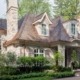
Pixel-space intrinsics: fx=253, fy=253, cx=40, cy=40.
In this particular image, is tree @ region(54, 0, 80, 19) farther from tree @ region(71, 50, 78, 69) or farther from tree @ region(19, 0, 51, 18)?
tree @ region(71, 50, 78, 69)

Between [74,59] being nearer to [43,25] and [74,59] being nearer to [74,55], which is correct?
[74,55]

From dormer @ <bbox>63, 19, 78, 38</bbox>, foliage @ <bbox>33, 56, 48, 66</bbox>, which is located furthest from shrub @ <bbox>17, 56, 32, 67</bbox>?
dormer @ <bbox>63, 19, 78, 38</bbox>

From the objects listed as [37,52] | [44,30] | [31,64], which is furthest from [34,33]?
[31,64]

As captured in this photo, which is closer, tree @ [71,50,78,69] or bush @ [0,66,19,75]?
bush @ [0,66,19,75]

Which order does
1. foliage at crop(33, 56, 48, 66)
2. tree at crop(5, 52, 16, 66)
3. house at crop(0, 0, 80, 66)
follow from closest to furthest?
tree at crop(5, 52, 16, 66) < foliage at crop(33, 56, 48, 66) < house at crop(0, 0, 80, 66)

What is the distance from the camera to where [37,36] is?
1046 inches

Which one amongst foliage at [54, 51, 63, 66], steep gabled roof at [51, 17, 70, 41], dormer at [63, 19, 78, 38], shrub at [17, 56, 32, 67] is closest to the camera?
shrub at [17, 56, 32, 67]

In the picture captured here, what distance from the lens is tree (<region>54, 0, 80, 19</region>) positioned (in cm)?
4444

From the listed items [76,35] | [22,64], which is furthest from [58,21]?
[22,64]

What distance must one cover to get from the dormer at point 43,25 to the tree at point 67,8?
54.1 ft

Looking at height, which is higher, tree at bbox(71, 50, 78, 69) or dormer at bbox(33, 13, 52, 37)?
dormer at bbox(33, 13, 52, 37)

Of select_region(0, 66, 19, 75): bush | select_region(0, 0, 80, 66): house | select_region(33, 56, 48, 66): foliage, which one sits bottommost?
select_region(0, 66, 19, 75): bush

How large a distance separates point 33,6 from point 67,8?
6.08 meters

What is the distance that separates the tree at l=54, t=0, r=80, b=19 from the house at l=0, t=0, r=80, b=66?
1560cm
